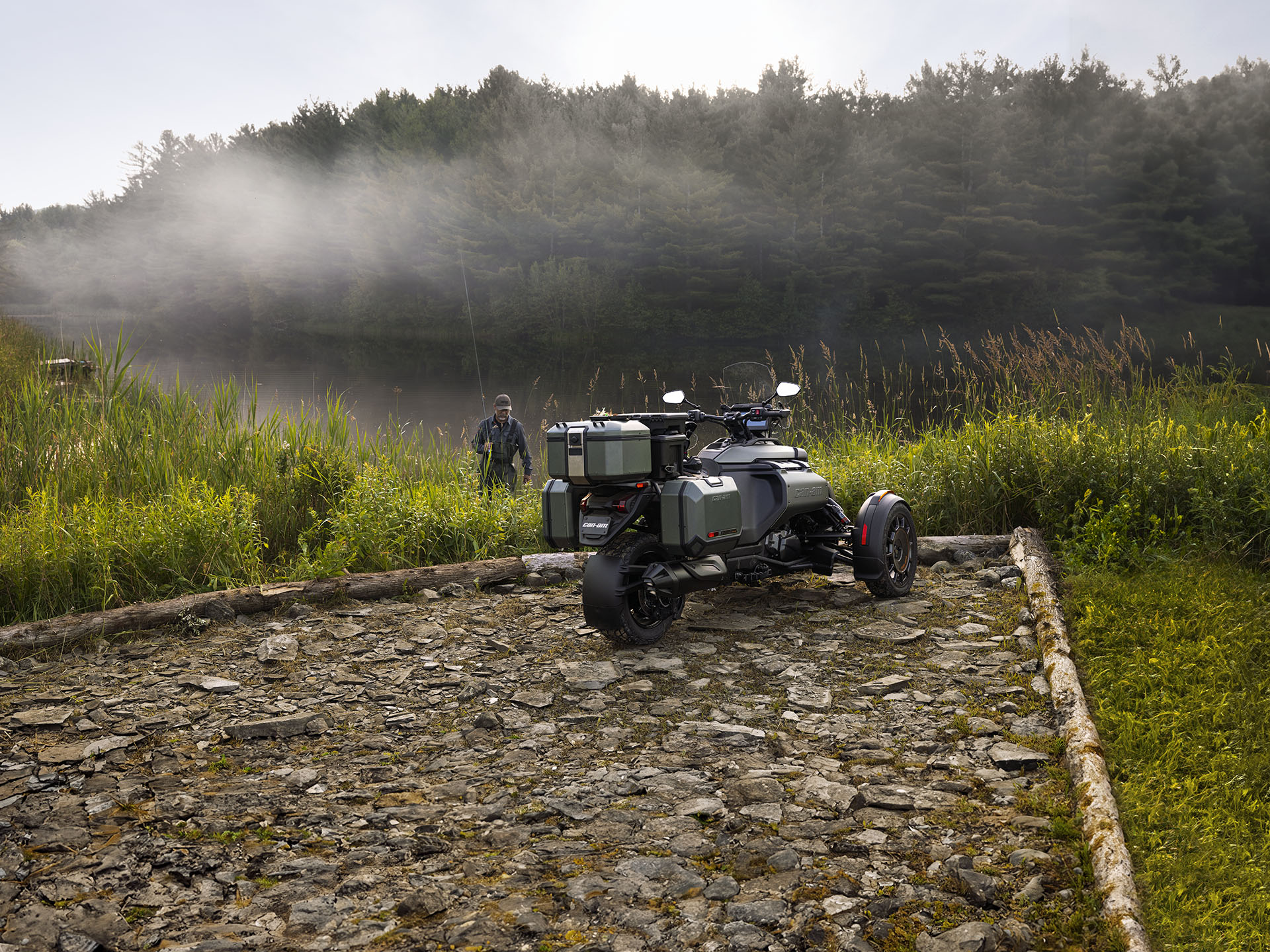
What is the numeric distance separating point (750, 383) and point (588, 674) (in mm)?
2476

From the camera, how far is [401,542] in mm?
7156

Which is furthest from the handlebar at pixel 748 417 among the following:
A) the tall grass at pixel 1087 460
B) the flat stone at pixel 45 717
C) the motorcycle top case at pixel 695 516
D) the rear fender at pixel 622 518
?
the flat stone at pixel 45 717

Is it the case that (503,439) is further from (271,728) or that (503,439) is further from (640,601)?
(271,728)

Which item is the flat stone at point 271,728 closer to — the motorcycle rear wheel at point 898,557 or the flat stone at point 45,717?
the flat stone at point 45,717

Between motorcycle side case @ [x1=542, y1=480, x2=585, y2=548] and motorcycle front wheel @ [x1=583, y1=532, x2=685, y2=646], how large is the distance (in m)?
0.26

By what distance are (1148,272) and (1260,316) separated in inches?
178

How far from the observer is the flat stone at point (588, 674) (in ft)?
15.6

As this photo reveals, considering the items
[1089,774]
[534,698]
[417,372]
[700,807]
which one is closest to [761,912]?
[700,807]

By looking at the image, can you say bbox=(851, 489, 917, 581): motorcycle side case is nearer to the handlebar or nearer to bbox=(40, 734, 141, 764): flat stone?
the handlebar

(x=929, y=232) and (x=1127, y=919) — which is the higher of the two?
(x=929, y=232)

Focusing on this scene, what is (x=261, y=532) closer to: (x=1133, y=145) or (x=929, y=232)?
(x=929, y=232)

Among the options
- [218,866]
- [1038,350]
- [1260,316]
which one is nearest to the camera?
[218,866]

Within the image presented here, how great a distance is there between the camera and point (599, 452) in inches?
193

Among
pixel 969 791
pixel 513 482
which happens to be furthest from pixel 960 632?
pixel 513 482
